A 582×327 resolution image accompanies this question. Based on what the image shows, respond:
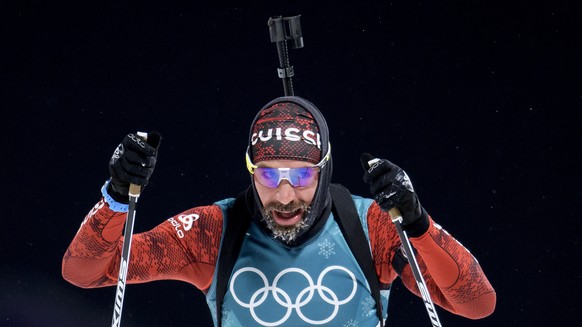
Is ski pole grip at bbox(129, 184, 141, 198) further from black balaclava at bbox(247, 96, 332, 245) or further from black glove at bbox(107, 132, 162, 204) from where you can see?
black balaclava at bbox(247, 96, 332, 245)

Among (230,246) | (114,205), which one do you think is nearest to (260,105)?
(230,246)

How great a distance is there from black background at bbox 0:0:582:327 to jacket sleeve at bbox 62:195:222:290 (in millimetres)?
895

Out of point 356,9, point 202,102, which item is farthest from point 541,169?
point 202,102

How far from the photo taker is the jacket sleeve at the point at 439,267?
7.64ft

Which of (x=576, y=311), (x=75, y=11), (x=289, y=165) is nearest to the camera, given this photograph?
(x=289, y=165)

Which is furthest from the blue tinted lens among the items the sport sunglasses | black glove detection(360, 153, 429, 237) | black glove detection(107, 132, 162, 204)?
black glove detection(107, 132, 162, 204)

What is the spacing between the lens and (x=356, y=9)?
3.38m

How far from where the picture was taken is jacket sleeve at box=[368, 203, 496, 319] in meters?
2.33

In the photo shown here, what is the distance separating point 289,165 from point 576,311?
162 cm

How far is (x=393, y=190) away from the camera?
2.24 meters

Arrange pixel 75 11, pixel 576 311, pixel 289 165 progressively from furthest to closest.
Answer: pixel 576 311 < pixel 75 11 < pixel 289 165

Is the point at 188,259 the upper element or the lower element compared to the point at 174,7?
lower

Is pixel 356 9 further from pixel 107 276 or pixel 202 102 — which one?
pixel 107 276

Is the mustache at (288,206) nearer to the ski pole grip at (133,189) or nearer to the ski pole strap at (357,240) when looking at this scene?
the ski pole strap at (357,240)
